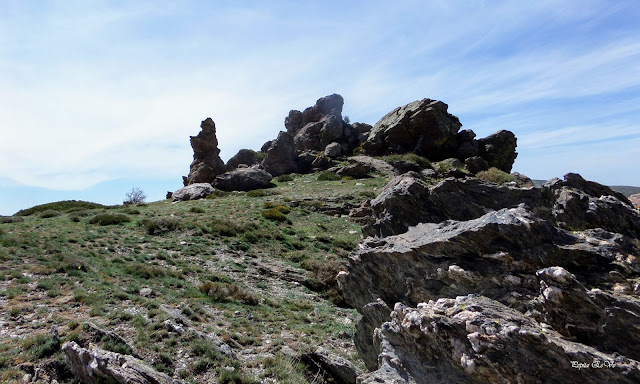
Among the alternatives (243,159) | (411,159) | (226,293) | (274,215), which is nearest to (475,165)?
(411,159)

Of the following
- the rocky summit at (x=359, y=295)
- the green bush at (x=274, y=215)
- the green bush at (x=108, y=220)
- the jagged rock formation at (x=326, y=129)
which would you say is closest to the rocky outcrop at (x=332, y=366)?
the rocky summit at (x=359, y=295)

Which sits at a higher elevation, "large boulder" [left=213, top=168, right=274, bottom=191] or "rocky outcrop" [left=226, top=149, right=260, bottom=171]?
"rocky outcrop" [left=226, top=149, right=260, bottom=171]

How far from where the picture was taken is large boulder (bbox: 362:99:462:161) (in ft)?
189

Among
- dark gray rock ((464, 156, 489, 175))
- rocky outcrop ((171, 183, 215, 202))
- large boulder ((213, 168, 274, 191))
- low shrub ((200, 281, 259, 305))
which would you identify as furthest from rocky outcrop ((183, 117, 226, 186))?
low shrub ((200, 281, 259, 305))

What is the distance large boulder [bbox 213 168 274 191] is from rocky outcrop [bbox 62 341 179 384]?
40.2 meters

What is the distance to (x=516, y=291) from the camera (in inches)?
259

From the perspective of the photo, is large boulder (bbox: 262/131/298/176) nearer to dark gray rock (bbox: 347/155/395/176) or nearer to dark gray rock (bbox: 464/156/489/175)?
Result: dark gray rock (bbox: 347/155/395/176)

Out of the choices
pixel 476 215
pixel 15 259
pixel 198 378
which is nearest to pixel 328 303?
pixel 198 378

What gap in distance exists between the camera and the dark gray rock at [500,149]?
57844mm

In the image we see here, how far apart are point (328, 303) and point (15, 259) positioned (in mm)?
16288

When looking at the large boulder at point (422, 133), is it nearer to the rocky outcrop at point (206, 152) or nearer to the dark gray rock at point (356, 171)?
the dark gray rock at point (356, 171)

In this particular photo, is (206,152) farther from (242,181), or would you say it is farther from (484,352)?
(484,352)

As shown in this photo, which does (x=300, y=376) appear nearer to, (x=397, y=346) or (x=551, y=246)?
(x=397, y=346)

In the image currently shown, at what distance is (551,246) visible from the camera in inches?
261
